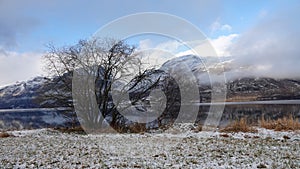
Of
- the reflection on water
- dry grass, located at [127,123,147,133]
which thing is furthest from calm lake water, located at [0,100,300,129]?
dry grass, located at [127,123,147,133]

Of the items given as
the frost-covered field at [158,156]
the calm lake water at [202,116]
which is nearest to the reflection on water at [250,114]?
the calm lake water at [202,116]

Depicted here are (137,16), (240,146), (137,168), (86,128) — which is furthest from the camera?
(86,128)

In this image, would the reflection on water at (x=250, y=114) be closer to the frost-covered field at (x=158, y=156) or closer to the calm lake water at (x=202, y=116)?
the calm lake water at (x=202, y=116)

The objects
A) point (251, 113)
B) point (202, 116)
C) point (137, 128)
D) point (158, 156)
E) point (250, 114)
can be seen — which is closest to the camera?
point (158, 156)

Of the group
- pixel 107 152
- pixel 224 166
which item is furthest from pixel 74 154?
pixel 224 166

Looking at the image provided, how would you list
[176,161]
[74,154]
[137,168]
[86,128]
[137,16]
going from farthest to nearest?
[86,128] → [137,16] → [74,154] → [176,161] → [137,168]

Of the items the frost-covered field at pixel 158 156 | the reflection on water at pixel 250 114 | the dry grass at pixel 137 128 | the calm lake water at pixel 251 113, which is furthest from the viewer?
the calm lake water at pixel 251 113

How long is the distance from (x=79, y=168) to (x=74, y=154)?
7.34 ft

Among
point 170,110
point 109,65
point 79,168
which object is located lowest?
point 79,168

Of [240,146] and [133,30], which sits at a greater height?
[133,30]

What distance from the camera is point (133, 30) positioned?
14.1m

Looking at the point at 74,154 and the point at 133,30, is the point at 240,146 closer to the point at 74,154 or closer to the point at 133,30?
the point at 74,154

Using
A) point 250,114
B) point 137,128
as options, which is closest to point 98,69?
point 137,128

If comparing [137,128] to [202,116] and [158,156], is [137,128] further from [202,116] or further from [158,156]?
[202,116]
